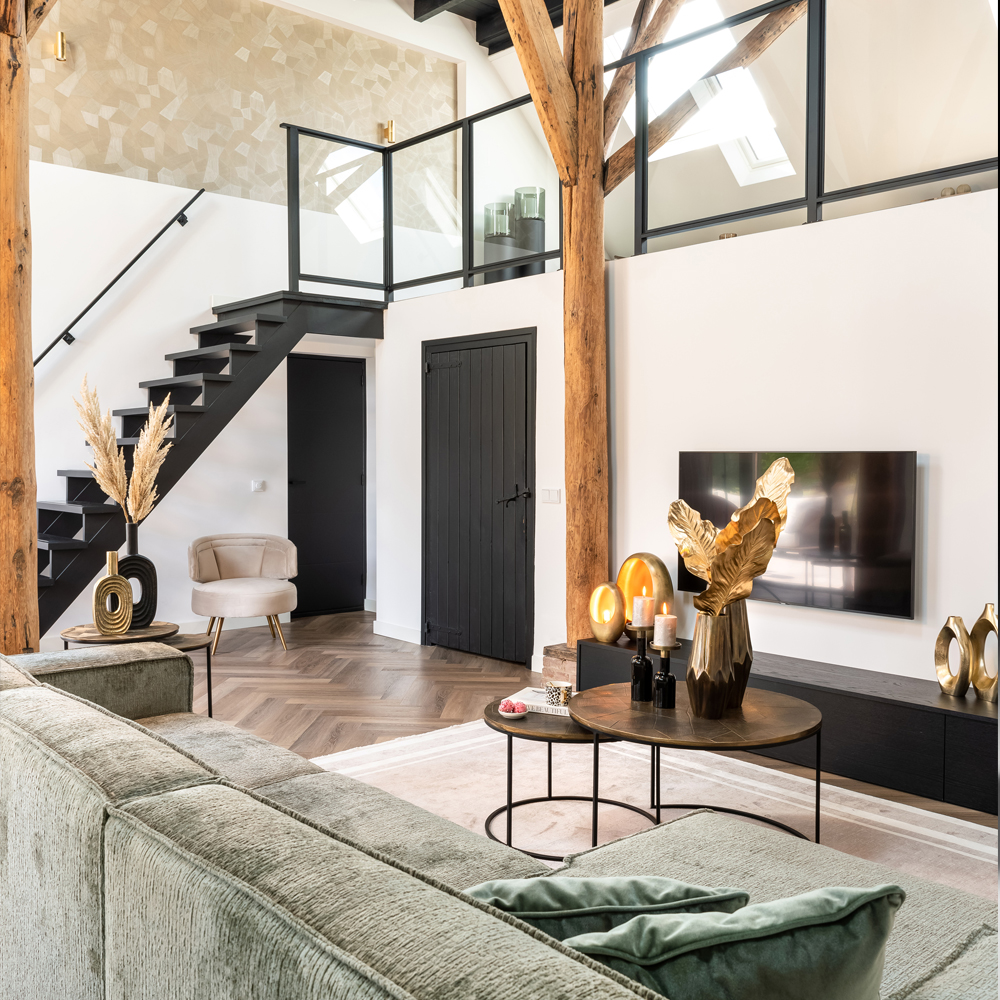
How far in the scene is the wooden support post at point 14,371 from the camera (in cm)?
384

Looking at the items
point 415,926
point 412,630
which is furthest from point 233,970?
point 412,630

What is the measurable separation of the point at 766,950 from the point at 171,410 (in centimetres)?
536

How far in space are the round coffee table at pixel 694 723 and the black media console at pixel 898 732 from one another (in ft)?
2.03

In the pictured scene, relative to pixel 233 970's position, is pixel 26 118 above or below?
above

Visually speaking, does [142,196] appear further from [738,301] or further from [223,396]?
[738,301]

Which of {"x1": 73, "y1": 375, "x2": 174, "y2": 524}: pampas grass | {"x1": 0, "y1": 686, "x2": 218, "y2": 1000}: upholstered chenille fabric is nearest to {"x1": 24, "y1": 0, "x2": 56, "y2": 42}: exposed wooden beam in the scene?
{"x1": 73, "y1": 375, "x2": 174, "y2": 524}: pampas grass

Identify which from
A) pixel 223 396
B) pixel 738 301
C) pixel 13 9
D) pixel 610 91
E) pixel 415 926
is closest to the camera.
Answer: pixel 415 926

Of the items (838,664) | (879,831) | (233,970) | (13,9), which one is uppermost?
(13,9)

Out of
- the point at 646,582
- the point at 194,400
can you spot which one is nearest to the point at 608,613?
the point at 646,582

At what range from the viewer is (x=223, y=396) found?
19.4 ft

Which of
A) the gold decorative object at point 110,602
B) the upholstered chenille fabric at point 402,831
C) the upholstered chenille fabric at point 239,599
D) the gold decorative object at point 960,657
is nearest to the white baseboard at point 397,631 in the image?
the upholstered chenille fabric at point 239,599

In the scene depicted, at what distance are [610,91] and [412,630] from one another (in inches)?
146

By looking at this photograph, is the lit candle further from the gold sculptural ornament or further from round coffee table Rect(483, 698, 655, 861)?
the gold sculptural ornament

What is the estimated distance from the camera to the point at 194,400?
20.8 feet
